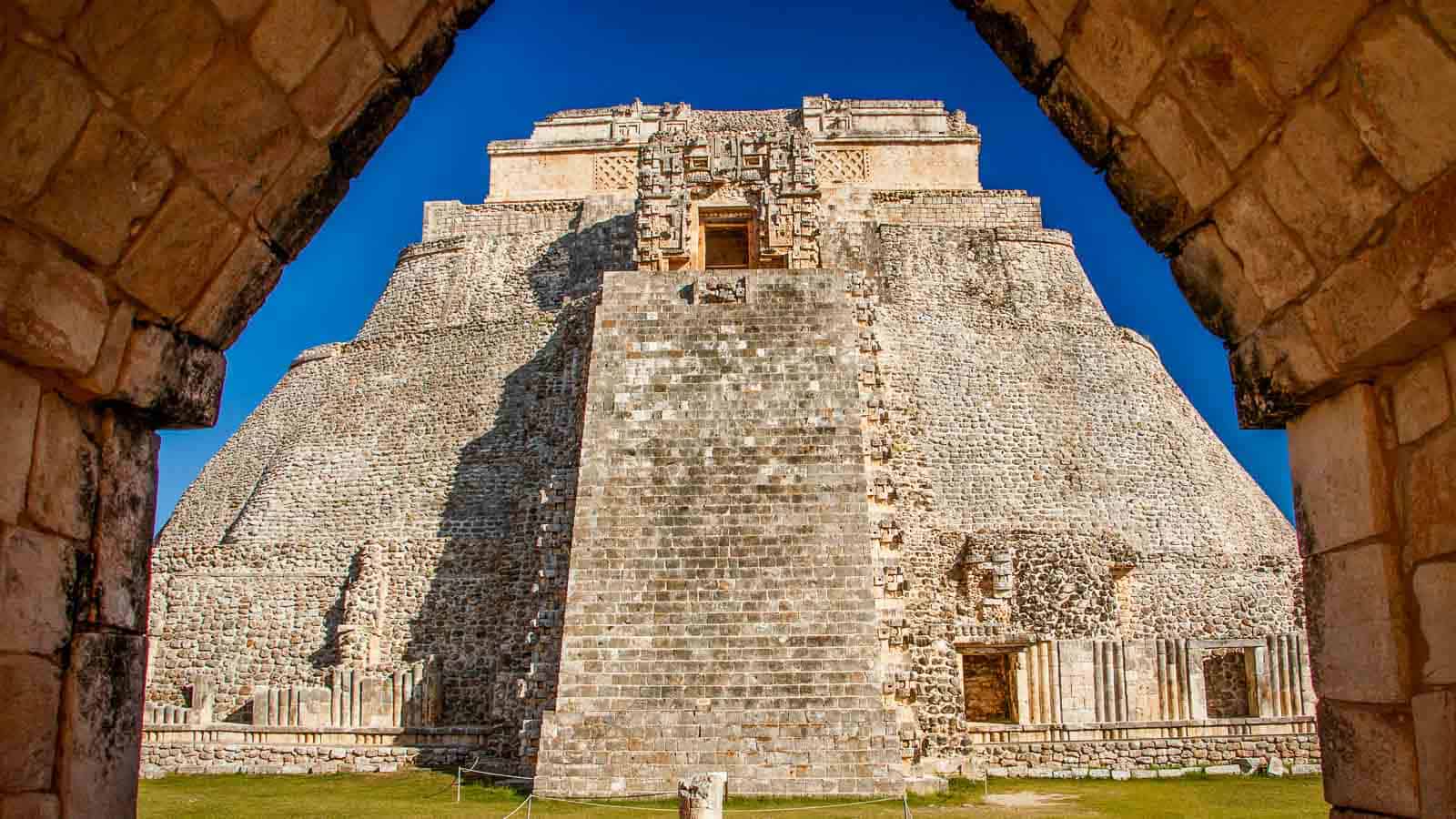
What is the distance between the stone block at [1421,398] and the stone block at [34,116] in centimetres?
364

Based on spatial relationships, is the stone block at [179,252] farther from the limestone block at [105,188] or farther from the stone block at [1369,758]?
the stone block at [1369,758]

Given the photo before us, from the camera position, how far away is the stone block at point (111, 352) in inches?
141

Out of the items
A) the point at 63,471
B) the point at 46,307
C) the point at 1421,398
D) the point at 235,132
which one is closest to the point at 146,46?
the point at 235,132

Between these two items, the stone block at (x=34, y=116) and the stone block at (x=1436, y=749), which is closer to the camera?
the stone block at (x=34, y=116)

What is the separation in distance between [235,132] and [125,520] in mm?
1284

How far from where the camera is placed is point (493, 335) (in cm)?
2627

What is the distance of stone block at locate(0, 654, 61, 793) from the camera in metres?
3.30

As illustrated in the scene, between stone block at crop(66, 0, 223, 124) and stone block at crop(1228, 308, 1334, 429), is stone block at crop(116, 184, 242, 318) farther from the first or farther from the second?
stone block at crop(1228, 308, 1334, 429)

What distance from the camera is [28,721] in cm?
340

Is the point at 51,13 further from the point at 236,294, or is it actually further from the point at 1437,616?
the point at 1437,616

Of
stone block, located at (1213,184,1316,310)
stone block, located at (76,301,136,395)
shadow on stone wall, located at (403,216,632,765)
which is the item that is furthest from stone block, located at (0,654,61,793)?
shadow on stone wall, located at (403,216,632,765)

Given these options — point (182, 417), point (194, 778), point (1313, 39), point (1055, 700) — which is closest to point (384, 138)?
point (182, 417)

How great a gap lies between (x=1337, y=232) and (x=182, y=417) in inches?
141

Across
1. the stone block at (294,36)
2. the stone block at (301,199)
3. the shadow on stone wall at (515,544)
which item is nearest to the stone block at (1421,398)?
the stone block at (294,36)
